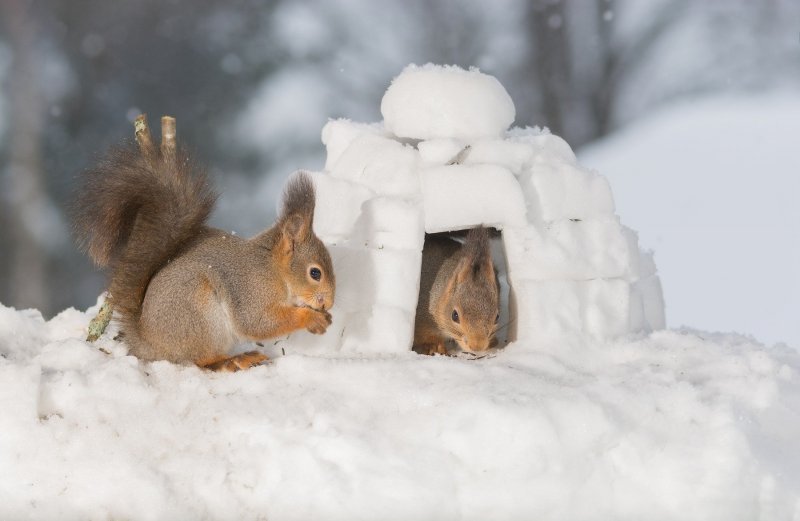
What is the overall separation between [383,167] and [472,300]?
0.65 metres

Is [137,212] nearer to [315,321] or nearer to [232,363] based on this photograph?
[232,363]

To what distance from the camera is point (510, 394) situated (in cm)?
244

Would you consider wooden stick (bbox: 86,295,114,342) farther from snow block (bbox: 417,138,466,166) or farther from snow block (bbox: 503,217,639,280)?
snow block (bbox: 503,217,639,280)

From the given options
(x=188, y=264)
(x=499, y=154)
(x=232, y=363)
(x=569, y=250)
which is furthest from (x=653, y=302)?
(x=188, y=264)

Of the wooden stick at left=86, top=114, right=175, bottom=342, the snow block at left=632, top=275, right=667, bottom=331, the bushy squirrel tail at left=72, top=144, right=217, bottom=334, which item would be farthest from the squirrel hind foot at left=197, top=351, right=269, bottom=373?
the snow block at left=632, top=275, right=667, bottom=331

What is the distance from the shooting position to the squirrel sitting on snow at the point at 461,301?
10.5 feet

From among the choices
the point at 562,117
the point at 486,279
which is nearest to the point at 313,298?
the point at 486,279

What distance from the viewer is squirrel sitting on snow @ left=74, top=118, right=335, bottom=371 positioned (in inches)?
110

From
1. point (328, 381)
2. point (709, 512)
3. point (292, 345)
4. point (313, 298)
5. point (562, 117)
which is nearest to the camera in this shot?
point (709, 512)

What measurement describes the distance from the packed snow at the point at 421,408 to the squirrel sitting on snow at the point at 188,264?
0.43ft

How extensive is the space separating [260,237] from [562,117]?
3.06 m

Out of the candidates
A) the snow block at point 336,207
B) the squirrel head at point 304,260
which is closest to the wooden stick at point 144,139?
the squirrel head at point 304,260

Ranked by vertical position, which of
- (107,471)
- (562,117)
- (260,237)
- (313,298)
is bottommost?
(107,471)

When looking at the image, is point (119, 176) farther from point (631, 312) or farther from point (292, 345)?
point (631, 312)
